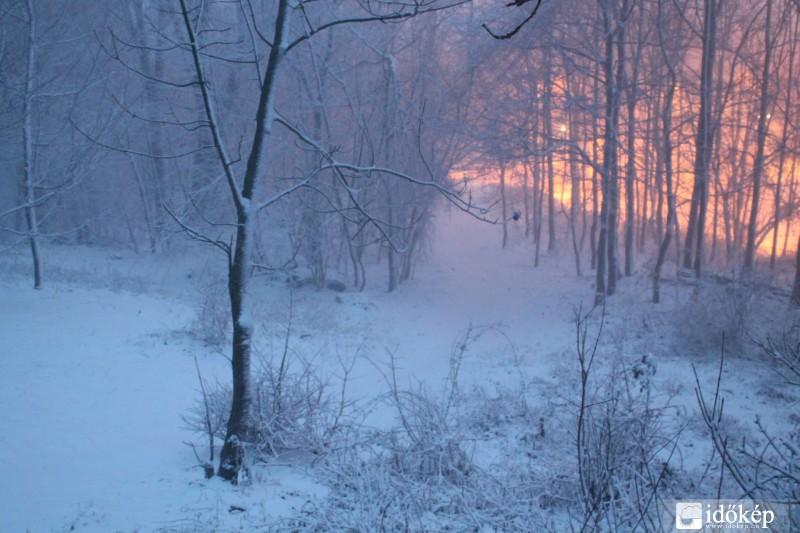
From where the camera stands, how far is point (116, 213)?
23.5m

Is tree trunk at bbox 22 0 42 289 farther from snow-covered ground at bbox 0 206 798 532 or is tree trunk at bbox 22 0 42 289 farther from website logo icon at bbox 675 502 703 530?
website logo icon at bbox 675 502 703 530

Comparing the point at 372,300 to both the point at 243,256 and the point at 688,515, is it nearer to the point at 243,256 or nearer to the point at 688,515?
the point at 243,256

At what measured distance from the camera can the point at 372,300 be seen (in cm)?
1923

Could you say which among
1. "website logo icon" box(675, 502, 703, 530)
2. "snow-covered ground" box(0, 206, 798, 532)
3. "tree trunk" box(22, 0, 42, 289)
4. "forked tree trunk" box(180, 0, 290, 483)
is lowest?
"snow-covered ground" box(0, 206, 798, 532)

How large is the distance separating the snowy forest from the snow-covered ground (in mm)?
52

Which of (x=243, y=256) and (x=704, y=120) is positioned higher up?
(x=704, y=120)

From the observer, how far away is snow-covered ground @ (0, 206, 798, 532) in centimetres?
463

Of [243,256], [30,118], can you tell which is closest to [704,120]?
[243,256]

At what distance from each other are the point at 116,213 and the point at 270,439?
70.1 feet

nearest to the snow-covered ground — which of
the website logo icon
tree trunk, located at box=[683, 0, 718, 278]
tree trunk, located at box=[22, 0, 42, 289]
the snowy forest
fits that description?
the snowy forest

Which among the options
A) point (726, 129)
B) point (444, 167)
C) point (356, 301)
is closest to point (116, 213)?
point (356, 301)

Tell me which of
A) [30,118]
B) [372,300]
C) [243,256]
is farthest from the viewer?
[372,300]

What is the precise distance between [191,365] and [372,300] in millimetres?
10334

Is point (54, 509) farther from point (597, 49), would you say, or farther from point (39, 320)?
point (597, 49)
